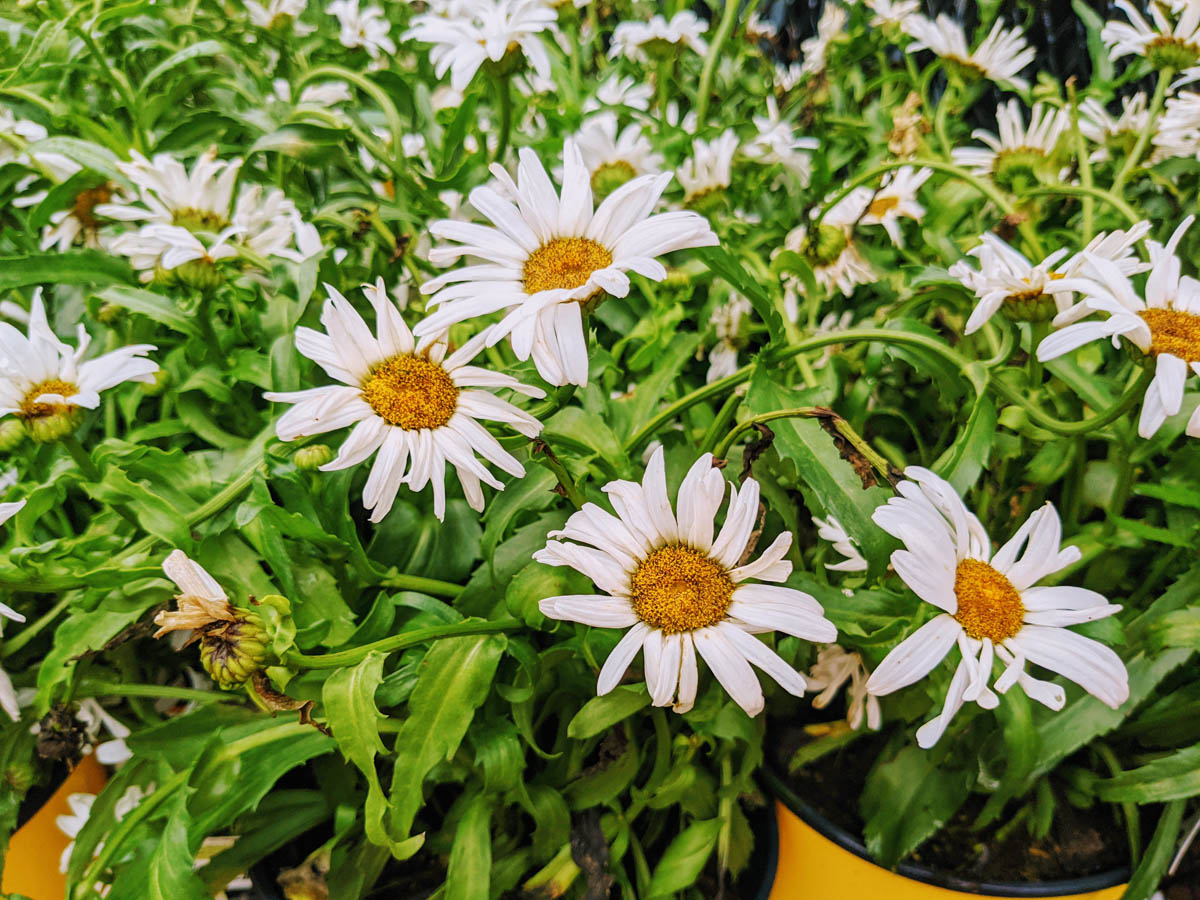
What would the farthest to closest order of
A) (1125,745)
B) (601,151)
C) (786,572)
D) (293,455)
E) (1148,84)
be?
1. (1148,84)
2. (601,151)
3. (1125,745)
4. (293,455)
5. (786,572)

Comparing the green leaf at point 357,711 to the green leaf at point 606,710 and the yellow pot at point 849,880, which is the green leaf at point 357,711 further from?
the yellow pot at point 849,880

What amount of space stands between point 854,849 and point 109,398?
0.69 meters

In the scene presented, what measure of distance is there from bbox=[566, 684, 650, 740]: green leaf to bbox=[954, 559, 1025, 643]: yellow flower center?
186 mm

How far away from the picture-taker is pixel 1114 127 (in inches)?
34.1

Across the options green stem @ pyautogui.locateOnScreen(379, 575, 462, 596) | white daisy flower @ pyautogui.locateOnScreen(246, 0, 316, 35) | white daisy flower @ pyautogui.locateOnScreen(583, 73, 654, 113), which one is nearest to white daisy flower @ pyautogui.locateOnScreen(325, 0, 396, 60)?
white daisy flower @ pyautogui.locateOnScreen(246, 0, 316, 35)

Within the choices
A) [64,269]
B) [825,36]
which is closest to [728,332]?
[64,269]

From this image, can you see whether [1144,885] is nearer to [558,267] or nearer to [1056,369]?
[1056,369]

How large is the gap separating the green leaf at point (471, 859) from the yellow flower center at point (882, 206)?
0.66 metres

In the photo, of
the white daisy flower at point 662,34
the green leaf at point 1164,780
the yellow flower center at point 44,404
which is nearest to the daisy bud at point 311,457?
the yellow flower center at point 44,404

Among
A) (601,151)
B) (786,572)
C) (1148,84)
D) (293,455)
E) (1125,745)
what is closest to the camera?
(786,572)

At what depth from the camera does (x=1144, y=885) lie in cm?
A: 54

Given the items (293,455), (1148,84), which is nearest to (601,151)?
(293,455)

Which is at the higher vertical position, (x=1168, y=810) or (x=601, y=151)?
(x=601, y=151)

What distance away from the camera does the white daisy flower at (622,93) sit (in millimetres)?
1013
